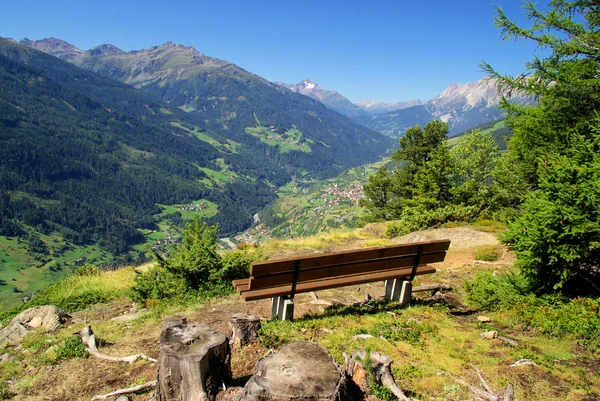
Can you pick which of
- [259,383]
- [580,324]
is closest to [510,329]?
[580,324]

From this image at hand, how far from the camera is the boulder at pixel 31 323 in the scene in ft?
24.4

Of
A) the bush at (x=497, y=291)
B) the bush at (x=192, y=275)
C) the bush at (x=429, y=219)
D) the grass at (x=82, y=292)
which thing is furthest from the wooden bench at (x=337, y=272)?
the bush at (x=429, y=219)

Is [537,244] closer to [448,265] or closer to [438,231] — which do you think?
[448,265]

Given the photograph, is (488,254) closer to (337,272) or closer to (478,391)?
(337,272)

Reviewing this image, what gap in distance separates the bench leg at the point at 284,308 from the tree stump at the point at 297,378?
3301mm

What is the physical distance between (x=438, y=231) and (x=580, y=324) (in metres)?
12.6

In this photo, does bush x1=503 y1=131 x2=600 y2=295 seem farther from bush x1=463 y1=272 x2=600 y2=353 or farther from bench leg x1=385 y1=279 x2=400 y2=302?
bench leg x1=385 y1=279 x2=400 y2=302

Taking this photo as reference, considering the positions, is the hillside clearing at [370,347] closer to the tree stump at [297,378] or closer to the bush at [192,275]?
the bush at [192,275]

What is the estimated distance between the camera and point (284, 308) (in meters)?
6.95

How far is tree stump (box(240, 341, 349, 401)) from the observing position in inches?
119

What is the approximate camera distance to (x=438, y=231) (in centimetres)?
1867


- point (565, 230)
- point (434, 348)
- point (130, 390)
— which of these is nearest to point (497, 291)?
point (565, 230)

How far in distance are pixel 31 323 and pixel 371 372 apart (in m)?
8.12

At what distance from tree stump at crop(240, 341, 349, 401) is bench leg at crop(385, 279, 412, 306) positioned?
4.72 m
